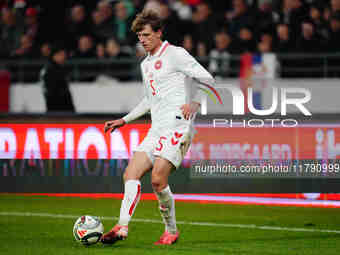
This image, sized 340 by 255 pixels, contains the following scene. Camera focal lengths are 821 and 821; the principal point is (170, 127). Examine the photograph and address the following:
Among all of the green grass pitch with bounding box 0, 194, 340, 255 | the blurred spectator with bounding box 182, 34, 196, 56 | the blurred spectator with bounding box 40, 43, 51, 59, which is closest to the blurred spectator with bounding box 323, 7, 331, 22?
the blurred spectator with bounding box 182, 34, 196, 56

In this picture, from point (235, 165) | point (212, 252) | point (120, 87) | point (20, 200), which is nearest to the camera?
point (212, 252)

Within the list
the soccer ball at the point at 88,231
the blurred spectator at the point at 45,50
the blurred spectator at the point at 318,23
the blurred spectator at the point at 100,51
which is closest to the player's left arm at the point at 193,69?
the soccer ball at the point at 88,231

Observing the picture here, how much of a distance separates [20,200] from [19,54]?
6.03 meters

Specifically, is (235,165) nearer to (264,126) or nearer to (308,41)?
(264,126)

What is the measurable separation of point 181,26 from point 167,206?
27.8ft

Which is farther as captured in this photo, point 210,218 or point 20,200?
point 20,200

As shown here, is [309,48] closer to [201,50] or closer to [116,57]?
[201,50]

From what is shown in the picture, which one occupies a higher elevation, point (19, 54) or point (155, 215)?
point (19, 54)

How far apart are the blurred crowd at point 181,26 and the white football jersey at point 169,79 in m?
7.23

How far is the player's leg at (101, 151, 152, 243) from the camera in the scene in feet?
23.2

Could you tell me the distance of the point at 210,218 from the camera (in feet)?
32.1

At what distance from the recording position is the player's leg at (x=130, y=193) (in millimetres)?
7086

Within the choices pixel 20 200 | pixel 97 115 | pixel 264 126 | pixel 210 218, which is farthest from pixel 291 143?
pixel 20 200

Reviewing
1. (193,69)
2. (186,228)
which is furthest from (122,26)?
(193,69)
